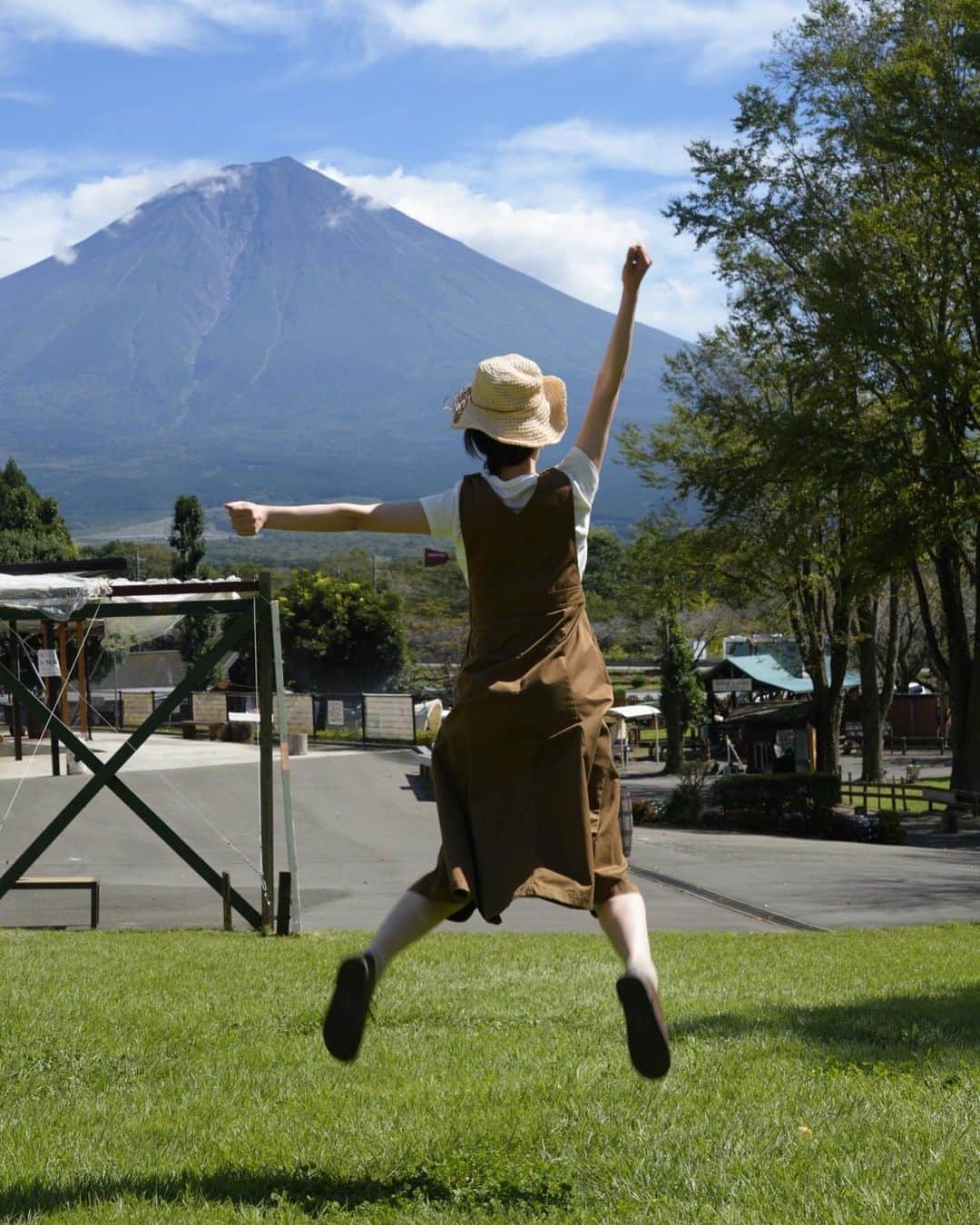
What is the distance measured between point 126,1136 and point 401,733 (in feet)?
112

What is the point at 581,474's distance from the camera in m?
4.11

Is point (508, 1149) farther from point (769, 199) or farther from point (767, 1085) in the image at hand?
point (769, 199)

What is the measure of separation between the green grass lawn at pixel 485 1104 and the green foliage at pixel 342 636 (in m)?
55.8

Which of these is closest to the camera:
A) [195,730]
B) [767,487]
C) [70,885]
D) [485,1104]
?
[485,1104]

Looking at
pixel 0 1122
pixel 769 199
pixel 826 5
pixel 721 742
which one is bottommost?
pixel 721 742

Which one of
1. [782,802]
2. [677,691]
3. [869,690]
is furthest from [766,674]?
[782,802]

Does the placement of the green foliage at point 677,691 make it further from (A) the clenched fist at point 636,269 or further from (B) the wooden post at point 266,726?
(A) the clenched fist at point 636,269

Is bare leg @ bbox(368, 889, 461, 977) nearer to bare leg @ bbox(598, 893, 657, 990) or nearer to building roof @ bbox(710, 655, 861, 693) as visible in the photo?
bare leg @ bbox(598, 893, 657, 990)

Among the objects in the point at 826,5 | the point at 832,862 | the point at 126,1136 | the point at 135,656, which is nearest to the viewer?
the point at 126,1136

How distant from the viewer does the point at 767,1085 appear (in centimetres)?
477

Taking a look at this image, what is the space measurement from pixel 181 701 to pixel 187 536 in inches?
2103

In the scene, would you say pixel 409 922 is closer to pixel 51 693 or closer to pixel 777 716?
pixel 51 693

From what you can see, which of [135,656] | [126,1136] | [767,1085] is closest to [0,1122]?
[126,1136]

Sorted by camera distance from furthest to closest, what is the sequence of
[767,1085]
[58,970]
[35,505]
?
[35,505]
[58,970]
[767,1085]
